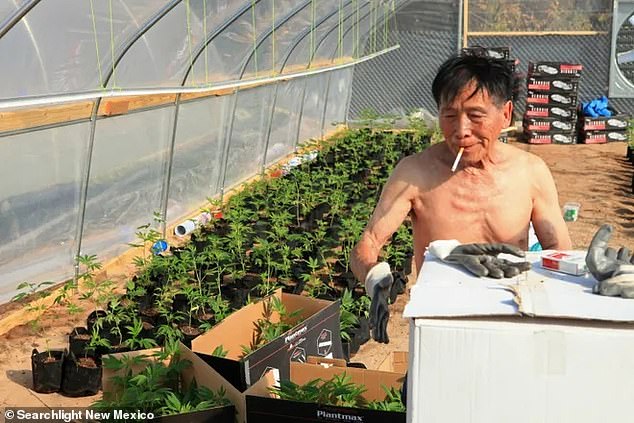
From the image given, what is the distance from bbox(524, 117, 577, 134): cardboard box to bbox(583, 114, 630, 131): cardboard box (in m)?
0.26

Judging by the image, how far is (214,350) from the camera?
3330 mm

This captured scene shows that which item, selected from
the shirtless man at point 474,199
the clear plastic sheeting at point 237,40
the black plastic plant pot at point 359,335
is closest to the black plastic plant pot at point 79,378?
the black plastic plant pot at point 359,335

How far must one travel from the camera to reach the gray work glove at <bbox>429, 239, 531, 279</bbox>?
6.03 ft

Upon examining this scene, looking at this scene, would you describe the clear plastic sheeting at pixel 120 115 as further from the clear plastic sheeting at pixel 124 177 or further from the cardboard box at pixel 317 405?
the cardboard box at pixel 317 405

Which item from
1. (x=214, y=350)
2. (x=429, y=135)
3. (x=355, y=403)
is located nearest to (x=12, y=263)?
(x=214, y=350)

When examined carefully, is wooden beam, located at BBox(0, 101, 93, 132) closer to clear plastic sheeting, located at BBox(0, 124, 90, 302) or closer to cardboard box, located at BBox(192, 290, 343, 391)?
clear plastic sheeting, located at BBox(0, 124, 90, 302)

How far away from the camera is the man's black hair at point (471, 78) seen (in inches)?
92.0

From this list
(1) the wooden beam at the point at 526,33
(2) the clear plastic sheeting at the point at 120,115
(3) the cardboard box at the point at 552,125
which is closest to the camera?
(2) the clear plastic sheeting at the point at 120,115

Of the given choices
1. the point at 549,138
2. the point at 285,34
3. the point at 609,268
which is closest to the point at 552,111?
the point at 549,138

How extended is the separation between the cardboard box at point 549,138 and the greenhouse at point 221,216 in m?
0.71

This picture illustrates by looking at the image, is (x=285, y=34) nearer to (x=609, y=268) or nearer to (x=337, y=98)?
(x=337, y=98)

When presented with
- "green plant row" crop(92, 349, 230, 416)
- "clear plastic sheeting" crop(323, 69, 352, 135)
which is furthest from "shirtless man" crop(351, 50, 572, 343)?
"clear plastic sheeting" crop(323, 69, 352, 135)

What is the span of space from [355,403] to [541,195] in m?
0.89

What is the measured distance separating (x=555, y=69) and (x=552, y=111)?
2.21 feet
